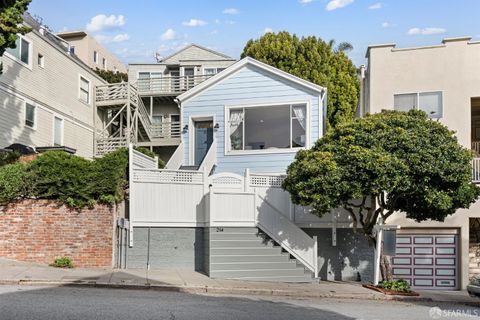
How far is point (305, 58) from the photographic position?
2888 centimetres

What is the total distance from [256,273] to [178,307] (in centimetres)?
525

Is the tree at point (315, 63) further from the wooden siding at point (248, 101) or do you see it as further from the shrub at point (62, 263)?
the shrub at point (62, 263)

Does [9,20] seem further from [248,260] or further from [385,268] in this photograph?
[385,268]

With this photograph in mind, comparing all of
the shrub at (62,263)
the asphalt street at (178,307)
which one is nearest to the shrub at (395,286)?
the asphalt street at (178,307)

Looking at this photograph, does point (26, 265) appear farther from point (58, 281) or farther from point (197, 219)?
point (197, 219)

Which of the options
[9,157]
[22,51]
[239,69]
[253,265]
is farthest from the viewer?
[22,51]

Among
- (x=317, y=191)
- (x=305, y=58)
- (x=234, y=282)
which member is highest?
(x=305, y=58)

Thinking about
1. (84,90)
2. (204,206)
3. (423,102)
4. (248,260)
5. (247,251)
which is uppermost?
(84,90)

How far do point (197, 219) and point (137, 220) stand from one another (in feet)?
6.09

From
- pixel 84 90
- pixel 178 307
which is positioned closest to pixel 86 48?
pixel 84 90

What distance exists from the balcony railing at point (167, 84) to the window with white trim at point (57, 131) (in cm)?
665

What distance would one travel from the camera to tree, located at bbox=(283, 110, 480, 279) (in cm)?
1241

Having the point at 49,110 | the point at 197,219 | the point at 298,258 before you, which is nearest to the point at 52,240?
the point at 197,219

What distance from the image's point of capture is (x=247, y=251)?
14430mm
